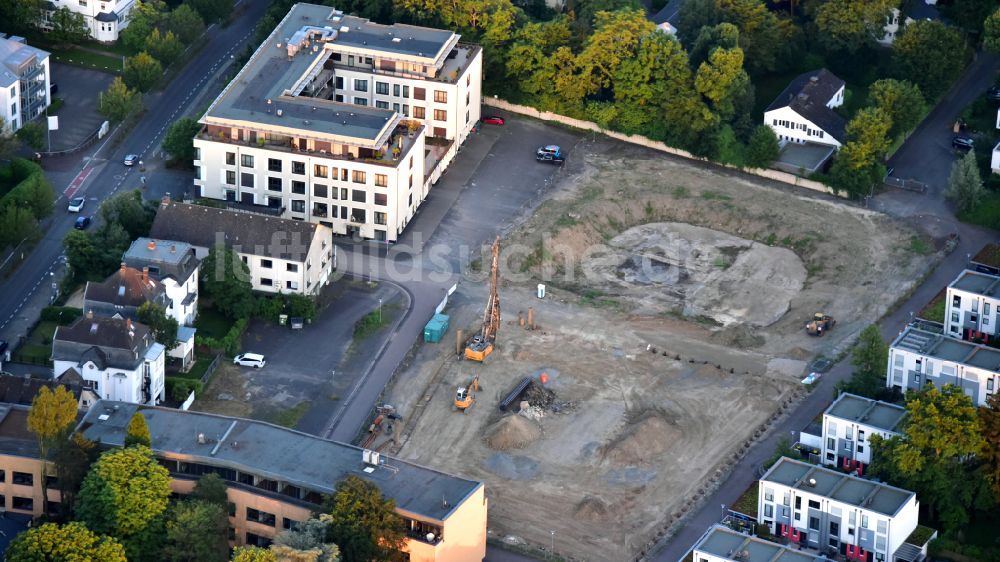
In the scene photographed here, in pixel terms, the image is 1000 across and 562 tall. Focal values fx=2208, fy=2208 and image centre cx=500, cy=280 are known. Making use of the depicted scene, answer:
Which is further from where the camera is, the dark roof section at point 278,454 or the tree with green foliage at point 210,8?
the tree with green foliage at point 210,8

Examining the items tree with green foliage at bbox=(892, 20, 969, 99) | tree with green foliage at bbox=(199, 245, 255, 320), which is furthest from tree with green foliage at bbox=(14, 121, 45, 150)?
tree with green foliage at bbox=(892, 20, 969, 99)

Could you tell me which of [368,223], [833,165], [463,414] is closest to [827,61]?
[833,165]

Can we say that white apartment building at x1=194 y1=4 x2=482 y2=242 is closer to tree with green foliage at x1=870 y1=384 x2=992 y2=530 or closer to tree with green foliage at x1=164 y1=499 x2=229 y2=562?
tree with green foliage at x1=164 y1=499 x2=229 y2=562

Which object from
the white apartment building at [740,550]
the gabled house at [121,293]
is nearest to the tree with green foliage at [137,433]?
the gabled house at [121,293]

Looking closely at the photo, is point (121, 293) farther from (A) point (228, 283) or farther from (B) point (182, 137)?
(B) point (182, 137)

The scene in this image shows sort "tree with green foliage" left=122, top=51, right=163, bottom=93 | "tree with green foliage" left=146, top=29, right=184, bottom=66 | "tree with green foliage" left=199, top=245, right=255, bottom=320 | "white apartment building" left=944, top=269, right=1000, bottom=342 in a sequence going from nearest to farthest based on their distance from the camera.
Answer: "white apartment building" left=944, top=269, right=1000, bottom=342, "tree with green foliage" left=199, top=245, right=255, bottom=320, "tree with green foliage" left=122, top=51, right=163, bottom=93, "tree with green foliage" left=146, top=29, right=184, bottom=66

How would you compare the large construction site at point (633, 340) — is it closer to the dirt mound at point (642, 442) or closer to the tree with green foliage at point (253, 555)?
the dirt mound at point (642, 442)
